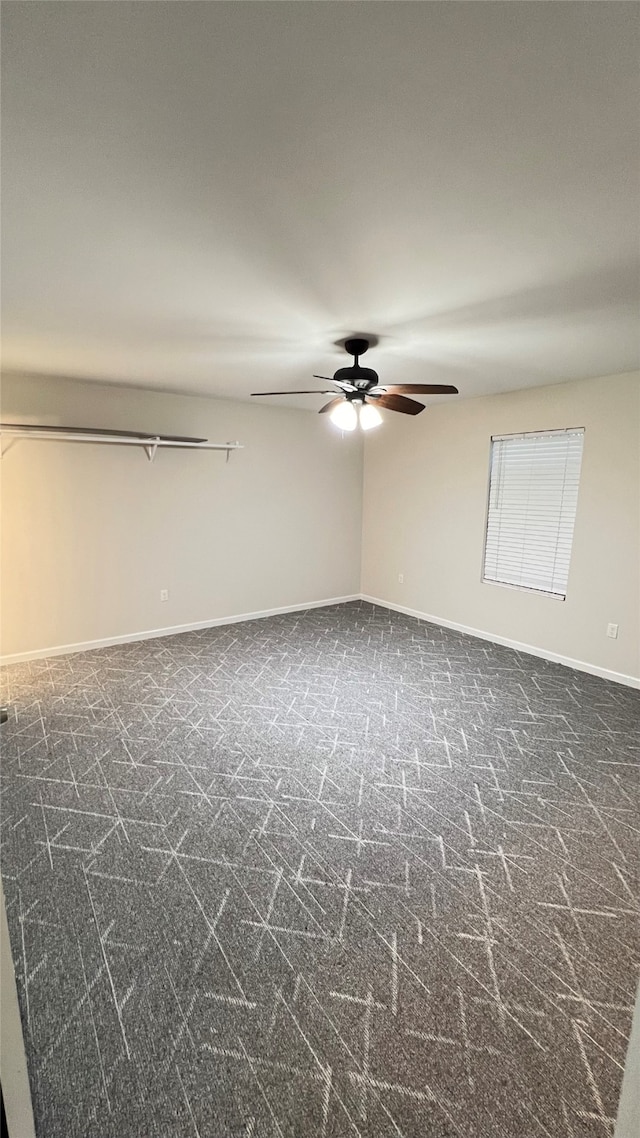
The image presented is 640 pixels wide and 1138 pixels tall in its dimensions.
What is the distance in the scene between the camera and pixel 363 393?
10.1 ft

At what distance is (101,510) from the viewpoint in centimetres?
442

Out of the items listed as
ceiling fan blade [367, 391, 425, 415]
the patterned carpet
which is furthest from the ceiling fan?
the patterned carpet

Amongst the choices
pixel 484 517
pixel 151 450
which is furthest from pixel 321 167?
pixel 484 517

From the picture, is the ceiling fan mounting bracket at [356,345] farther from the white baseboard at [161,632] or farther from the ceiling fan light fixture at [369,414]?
the white baseboard at [161,632]

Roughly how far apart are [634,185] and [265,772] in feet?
9.42

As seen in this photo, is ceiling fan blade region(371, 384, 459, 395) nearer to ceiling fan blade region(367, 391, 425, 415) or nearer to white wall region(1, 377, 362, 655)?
ceiling fan blade region(367, 391, 425, 415)

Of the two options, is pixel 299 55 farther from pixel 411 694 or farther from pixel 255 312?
pixel 411 694

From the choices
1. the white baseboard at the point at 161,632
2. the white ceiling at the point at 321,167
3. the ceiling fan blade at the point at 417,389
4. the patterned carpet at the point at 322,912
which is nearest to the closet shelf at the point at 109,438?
the white ceiling at the point at 321,167

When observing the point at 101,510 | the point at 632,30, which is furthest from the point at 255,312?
the point at 101,510

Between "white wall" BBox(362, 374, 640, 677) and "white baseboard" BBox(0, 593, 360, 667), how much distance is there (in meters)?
0.80

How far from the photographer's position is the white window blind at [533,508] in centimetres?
418

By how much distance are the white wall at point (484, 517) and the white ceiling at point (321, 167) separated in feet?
4.75

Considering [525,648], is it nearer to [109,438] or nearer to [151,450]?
[151,450]

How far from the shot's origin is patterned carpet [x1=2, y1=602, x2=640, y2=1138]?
129 cm
